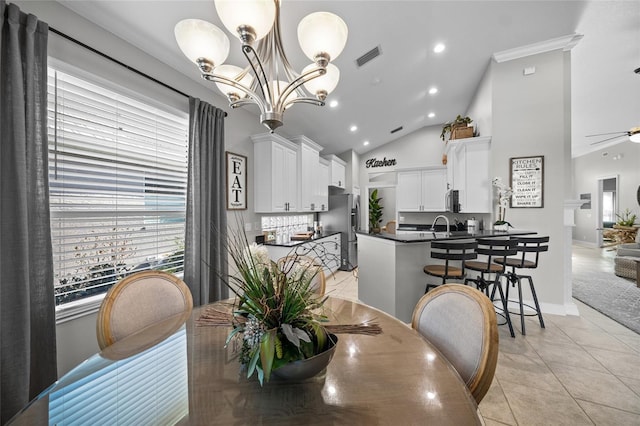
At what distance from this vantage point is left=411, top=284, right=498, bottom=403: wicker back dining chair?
84 cm

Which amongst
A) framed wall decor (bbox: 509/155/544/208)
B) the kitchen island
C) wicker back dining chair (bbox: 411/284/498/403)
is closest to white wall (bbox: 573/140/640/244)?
framed wall decor (bbox: 509/155/544/208)

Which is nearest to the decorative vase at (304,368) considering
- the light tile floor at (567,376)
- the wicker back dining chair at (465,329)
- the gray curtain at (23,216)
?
the light tile floor at (567,376)

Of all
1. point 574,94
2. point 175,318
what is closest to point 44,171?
point 175,318

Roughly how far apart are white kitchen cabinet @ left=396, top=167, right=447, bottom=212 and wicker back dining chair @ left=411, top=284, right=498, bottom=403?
4.60 m

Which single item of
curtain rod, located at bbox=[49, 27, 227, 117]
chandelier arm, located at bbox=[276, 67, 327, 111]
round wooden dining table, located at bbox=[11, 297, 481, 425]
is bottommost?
round wooden dining table, located at bbox=[11, 297, 481, 425]

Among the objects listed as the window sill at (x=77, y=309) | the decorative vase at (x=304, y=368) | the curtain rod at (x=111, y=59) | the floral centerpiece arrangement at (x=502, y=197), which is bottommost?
the window sill at (x=77, y=309)

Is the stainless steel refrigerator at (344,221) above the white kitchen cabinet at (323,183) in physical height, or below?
below

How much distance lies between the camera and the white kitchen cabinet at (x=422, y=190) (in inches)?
212

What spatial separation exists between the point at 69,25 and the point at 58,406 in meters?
2.33

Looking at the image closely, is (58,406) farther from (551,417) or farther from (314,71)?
(551,417)

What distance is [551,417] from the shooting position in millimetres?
1588

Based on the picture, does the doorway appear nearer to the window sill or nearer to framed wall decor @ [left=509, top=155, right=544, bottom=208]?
framed wall decor @ [left=509, top=155, right=544, bottom=208]

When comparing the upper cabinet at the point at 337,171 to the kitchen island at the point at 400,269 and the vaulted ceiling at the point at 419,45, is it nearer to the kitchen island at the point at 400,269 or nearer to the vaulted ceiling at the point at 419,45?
the vaulted ceiling at the point at 419,45

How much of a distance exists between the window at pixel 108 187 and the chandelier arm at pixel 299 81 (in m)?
1.53
